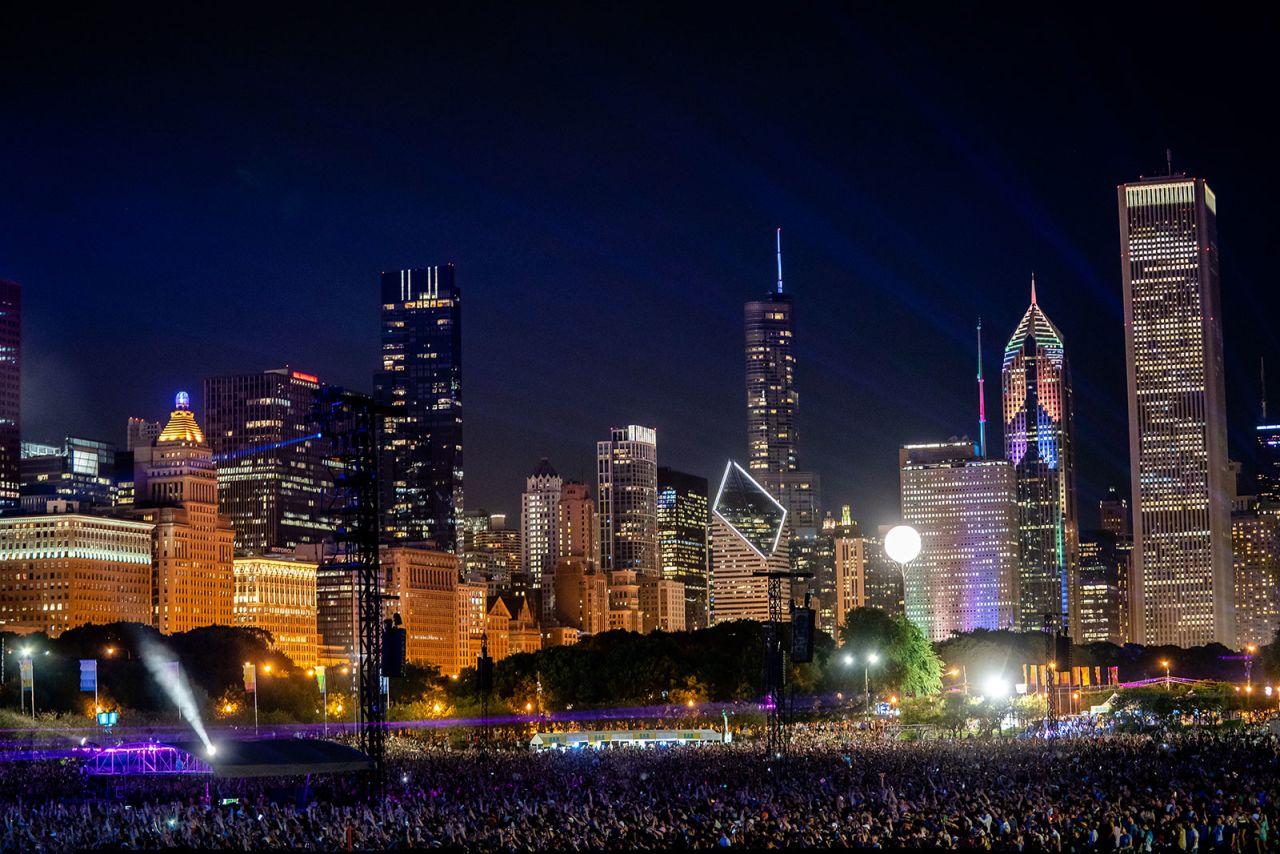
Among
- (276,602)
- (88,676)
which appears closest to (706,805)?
(88,676)

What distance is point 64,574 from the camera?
16662cm

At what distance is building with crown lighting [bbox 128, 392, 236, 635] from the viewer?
178750mm

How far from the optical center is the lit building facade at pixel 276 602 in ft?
622

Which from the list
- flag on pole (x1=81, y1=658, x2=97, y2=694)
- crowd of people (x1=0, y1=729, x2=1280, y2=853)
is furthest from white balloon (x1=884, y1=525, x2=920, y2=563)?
crowd of people (x1=0, y1=729, x2=1280, y2=853)

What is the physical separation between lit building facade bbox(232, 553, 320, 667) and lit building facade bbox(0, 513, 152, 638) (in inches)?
687

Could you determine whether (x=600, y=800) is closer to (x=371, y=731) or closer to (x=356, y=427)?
(x=371, y=731)

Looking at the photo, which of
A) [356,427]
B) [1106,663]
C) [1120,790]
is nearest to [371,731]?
[356,427]

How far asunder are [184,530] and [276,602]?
15953 millimetres

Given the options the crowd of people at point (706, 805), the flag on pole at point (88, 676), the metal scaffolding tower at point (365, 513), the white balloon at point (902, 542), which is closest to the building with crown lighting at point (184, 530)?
the white balloon at point (902, 542)

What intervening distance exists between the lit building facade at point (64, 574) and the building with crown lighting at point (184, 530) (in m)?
5.39

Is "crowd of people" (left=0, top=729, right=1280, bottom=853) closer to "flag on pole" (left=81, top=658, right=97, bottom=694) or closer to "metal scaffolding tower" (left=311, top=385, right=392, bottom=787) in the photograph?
"metal scaffolding tower" (left=311, top=385, right=392, bottom=787)

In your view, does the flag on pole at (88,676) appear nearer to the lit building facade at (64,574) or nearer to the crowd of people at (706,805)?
the crowd of people at (706,805)

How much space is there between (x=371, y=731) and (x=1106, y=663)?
14280cm

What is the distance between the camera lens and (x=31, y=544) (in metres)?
168
